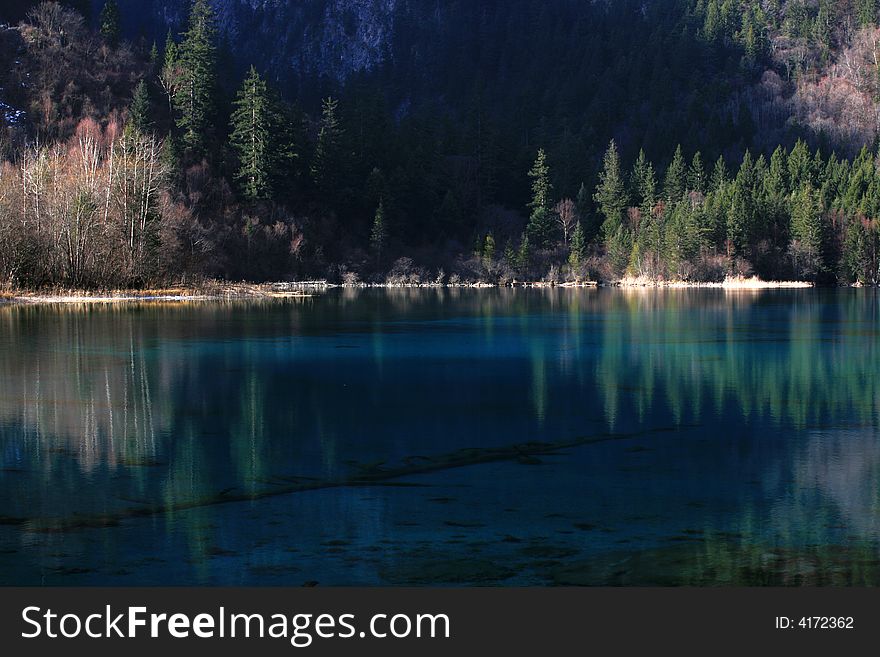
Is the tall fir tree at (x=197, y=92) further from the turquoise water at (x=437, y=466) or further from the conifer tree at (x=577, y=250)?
the turquoise water at (x=437, y=466)

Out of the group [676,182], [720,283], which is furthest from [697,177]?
[720,283]

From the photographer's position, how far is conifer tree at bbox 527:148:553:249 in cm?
13188

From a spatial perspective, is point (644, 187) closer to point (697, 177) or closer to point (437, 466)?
point (697, 177)

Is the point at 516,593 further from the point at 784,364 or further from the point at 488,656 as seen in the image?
the point at 784,364

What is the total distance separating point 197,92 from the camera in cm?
10969

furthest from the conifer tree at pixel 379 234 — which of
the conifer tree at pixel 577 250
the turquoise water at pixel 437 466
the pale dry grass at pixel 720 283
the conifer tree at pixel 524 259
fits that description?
the turquoise water at pixel 437 466

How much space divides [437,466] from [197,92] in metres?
101

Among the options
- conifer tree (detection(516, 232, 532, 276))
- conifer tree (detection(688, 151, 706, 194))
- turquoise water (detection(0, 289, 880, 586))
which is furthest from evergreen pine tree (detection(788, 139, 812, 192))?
turquoise water (detection(0, 289, 880, 586))

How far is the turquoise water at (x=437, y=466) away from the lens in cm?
1127

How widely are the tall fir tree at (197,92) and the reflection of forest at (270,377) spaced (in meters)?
59.8

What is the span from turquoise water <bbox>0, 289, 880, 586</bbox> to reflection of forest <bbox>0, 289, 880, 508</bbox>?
117 millimetres

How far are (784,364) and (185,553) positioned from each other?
21449mm

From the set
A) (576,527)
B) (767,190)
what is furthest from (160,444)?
(767,190)

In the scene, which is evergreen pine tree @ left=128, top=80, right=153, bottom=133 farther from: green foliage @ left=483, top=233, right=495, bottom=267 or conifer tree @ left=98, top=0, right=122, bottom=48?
green foliage @ left=483, top=233, right=495, bottom=267
